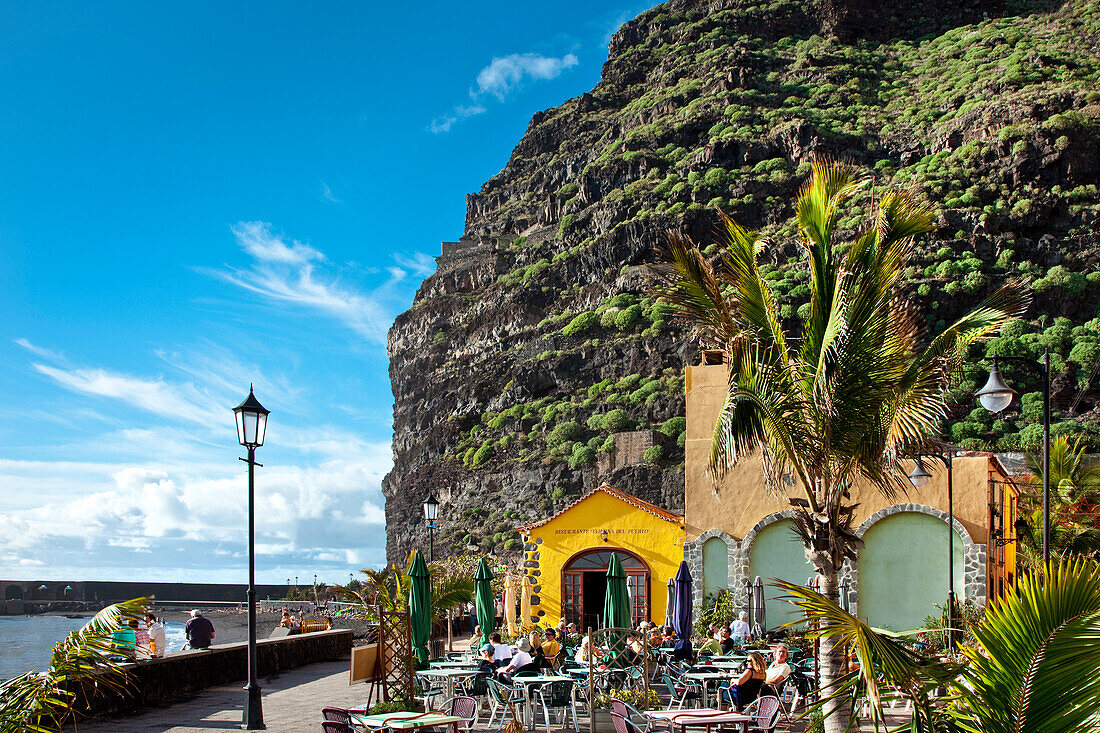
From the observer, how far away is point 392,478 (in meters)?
77.8

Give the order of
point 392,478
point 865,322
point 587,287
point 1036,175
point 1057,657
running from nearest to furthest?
1. point 1057,657
2. point 865,322
3. point 1036,175
4. point 587,287
5. point 392,478

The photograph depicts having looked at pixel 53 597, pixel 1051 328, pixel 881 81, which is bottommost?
pixel 53 597

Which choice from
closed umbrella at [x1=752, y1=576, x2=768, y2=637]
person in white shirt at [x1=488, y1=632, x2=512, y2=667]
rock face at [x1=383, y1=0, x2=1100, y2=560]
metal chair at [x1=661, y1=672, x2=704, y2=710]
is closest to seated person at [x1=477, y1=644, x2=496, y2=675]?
person in white shirt at [x1=488, y1=632, x2=512, y2=667]

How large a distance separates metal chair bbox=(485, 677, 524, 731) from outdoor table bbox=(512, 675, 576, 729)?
0.35ft

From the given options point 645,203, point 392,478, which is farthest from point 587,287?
point 392,478

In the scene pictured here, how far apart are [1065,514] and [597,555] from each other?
1144 centimetres

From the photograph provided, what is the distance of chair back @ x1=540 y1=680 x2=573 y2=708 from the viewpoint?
11172 millimetres

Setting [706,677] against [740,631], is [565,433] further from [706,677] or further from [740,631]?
[706,677]

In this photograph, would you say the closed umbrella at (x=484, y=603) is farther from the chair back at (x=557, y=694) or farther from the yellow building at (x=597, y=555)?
the chair back at (x=557, y=694)

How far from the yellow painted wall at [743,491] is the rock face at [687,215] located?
27170 millimetres

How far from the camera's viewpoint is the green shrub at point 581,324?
66938 millimetres

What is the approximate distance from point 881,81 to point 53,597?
332 feet

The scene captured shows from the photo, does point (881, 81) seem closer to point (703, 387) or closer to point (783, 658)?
point (703, 387)

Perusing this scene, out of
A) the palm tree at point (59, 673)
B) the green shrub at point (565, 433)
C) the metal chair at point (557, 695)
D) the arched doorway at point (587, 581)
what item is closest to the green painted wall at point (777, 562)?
the arched doorway at point (587, 581)
